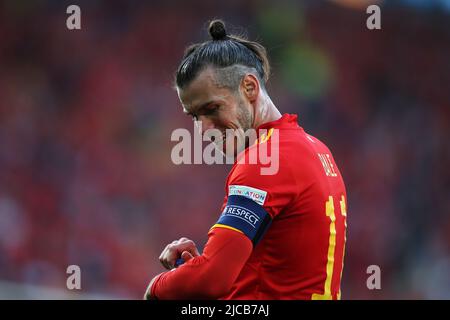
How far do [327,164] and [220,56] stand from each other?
56 cm

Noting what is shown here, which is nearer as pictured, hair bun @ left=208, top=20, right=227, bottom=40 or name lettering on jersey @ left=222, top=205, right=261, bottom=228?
name lettering on jersey @ left=222, top=205, right=261, bottom=228

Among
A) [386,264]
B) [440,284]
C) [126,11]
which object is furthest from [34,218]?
[440,284]

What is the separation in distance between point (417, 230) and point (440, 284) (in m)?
0.75

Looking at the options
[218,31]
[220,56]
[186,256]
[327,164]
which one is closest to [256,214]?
[186,256]

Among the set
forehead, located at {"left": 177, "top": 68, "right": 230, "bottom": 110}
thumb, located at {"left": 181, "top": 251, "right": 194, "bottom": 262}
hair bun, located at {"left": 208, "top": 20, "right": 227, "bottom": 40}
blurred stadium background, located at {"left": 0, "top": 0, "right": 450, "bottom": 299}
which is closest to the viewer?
thumb, located at {"left": 181, "top": 251, "right": 194, "bottom": 262}

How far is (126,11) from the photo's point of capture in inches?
357

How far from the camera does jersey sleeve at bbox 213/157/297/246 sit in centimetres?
222

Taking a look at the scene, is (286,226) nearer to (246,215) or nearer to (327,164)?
(246,215)

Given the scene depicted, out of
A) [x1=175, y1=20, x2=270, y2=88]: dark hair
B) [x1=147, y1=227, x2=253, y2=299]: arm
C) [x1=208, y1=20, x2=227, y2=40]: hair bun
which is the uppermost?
[x1=208, y1=20, x2=227, y2=40]: hair bun

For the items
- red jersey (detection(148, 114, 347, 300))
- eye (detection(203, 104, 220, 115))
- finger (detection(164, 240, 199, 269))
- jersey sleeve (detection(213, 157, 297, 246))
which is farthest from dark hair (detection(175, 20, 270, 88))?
finger (detection(164, 240, 199, 269))

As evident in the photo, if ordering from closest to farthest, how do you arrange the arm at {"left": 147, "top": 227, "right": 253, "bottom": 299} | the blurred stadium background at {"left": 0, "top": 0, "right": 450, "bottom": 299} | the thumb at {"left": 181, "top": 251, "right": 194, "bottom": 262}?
the arm at {"left": 147, "top": 227, "right": 253, "bottom": 299}
the thumb at {"left": 181, "top": 251, "right": 194, "bottom": 262}
the blurred stadium background at {"left": 0, "top": 0, "right": 450, "bottom": 299}

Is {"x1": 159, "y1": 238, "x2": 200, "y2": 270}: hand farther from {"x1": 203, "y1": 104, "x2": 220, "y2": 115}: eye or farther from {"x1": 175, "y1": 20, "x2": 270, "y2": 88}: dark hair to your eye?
{"x1": 175, "y1": 20, "x2": 270, "y2": 88}: dark hair

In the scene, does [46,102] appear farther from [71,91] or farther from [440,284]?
[440,284]

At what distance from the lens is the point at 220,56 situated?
261 centimetres
